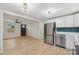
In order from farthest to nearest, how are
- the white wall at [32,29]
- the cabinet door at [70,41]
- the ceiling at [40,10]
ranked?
1. the white wall at [32,29]
2. the cabinet door at [70,41]
3. the ceiling at [40,10]

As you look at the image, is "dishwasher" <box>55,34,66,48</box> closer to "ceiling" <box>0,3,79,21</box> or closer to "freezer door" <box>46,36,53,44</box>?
"freezer door" <box>46,36,53,44</box>

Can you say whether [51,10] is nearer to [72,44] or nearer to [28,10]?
[28,10]

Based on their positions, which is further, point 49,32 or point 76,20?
point 49,32

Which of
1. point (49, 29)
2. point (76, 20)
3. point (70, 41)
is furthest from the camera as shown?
point (49, 29)

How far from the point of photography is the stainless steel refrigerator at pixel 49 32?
2156mm

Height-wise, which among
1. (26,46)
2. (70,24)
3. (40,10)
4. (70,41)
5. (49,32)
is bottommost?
(26,46)

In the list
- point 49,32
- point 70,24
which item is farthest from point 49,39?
point 70,24

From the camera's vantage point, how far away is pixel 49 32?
2.20 m

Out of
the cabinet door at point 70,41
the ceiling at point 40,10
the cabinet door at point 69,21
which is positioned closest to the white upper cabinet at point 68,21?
the cabinet door at point 69,21

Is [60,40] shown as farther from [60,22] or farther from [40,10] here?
[40,10]

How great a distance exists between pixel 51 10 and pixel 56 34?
595mm

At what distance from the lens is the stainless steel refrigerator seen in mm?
2156

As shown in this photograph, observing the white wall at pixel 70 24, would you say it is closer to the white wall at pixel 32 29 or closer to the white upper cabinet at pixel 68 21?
the white upper cabinet at pixel 68 21

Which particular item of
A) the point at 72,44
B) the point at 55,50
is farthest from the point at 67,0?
A: the point at 55,50
